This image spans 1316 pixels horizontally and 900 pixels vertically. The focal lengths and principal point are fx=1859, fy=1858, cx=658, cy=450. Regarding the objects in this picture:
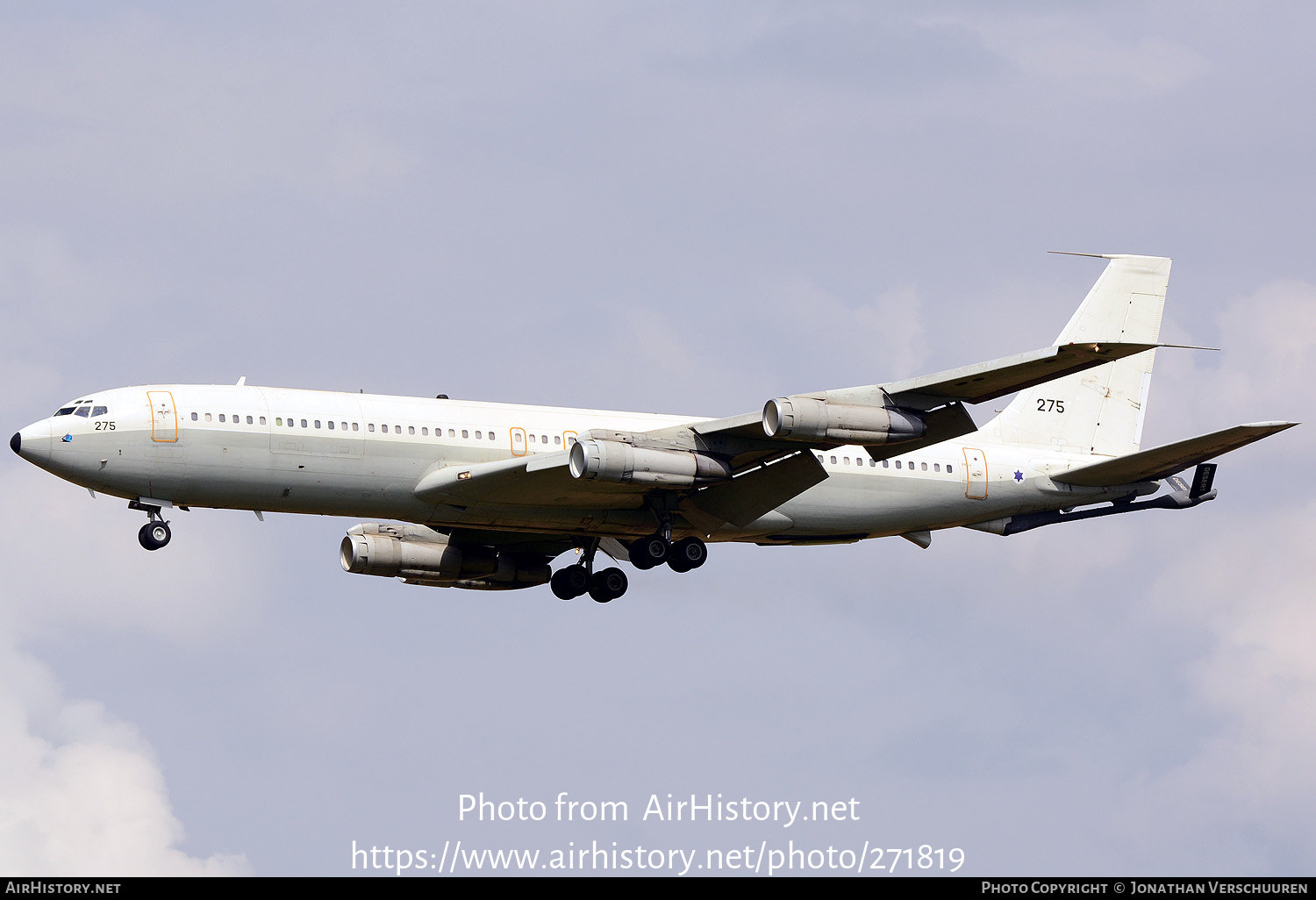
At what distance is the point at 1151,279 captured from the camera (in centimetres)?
5922

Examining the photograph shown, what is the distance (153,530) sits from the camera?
159 ft

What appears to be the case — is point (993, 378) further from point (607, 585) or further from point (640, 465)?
point (607, 585)

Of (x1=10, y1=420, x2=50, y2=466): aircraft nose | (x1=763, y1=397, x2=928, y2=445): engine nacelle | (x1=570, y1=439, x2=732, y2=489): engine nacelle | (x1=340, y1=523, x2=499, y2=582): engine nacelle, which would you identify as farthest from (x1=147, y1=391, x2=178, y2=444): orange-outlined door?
(x1=763, y1=397, x2=928, y2=445): engine nacelle

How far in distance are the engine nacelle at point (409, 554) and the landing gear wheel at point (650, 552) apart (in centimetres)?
642

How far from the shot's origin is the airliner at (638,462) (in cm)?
4756

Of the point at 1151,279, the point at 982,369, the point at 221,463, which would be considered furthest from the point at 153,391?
the point at 1151,279

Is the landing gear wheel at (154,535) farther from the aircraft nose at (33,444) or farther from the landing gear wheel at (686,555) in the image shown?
the landing gear wheel at (686,555)

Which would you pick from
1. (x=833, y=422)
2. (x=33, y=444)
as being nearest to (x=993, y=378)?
(x=833, y=422)

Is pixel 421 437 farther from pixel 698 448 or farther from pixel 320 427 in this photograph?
pixel 698 448

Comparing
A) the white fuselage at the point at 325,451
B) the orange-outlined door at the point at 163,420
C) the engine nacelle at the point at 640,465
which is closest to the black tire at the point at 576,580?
the white fuselage at the point at 325,451

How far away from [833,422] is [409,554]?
1546 centimetres

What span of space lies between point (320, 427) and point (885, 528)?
17487mm

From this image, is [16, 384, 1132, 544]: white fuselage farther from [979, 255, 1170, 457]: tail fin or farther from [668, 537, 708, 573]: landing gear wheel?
[979, 255, 1170, 457]: tail fin

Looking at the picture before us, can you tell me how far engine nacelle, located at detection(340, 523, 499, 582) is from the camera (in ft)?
183
